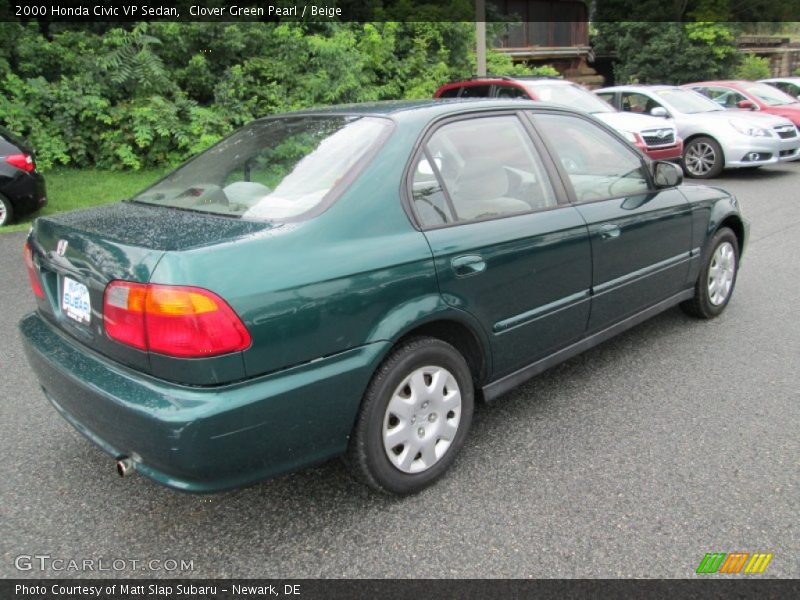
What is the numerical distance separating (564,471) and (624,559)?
0.59 metres

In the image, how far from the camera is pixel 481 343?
2992mm

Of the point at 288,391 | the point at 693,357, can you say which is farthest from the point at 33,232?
the point at 693,357

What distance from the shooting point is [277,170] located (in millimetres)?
2877

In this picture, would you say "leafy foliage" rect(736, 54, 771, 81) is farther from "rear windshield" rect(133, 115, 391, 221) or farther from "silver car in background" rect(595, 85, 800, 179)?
"rear windshield" rect(133, 115, 391, 221)

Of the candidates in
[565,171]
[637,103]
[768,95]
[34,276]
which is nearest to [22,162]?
[34,276]

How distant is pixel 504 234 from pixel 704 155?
1014cm

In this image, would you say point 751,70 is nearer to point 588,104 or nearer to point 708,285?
point 588,104

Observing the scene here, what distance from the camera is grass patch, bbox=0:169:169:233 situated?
9.02 meters

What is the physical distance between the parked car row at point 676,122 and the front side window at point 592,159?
6.41 meters

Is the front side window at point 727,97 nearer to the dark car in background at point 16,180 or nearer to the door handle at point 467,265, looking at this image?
the dark car in background at point 16,180

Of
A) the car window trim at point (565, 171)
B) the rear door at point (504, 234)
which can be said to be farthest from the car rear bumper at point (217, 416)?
the car window trim at point (565, 171)

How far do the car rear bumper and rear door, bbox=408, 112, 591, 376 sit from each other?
0.60 metres

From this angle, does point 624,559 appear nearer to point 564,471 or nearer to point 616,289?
point 564,471

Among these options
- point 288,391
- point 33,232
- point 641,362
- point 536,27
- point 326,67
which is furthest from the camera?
point 536,27
